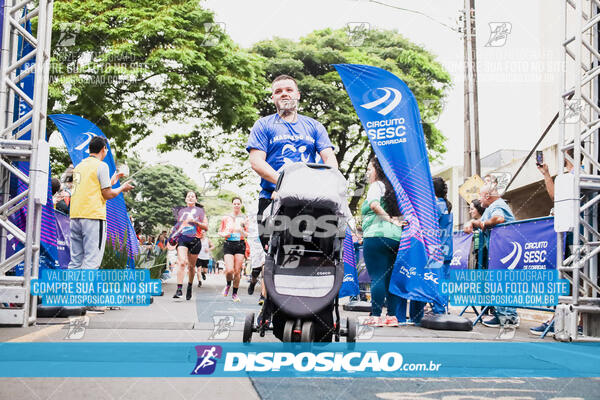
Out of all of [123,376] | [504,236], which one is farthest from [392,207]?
[123,376]

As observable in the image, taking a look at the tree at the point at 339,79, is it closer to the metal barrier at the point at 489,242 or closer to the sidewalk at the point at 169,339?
the metal barrier at the point at 489,242

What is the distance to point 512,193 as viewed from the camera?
2314 centimetres

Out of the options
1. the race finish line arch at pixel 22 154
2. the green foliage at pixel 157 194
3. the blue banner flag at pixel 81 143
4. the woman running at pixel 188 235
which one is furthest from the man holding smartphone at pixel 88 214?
the green foliage at pixel 157 194

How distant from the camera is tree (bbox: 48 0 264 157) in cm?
1605

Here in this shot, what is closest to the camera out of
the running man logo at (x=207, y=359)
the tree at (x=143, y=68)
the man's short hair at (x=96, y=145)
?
the running man logo at (x=207, y=359)

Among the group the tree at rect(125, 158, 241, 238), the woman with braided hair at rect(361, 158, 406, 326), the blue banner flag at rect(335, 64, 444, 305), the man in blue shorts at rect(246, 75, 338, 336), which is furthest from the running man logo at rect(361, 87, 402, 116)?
the tree at rect(125, 158, 241, 238)

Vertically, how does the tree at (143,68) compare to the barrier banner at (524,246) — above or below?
above

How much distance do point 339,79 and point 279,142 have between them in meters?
21.0

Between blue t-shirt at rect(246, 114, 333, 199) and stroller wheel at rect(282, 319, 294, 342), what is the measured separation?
1110mm

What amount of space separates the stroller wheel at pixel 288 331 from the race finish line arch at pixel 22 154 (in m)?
2.78

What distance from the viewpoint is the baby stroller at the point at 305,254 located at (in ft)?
12.4

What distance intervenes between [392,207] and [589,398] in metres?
3.75

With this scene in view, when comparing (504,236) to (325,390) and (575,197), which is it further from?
(325,390)

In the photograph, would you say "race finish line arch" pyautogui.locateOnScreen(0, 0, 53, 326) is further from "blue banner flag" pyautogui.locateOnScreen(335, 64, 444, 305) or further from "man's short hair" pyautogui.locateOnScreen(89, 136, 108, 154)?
"blue banner flag" pyautogui.locateOnScreen(335, 64, 444, 305)
